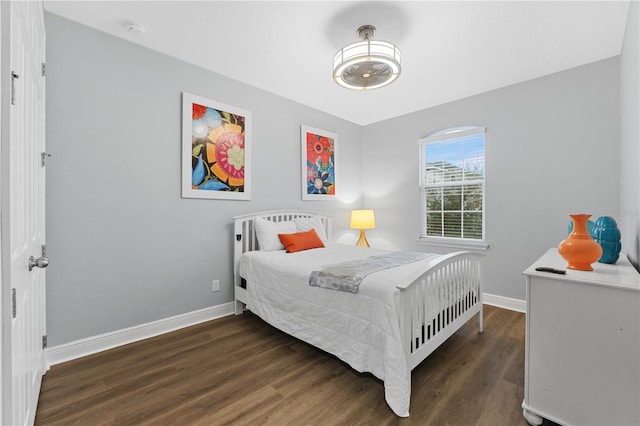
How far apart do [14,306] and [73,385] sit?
1306mm

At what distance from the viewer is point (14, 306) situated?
3.18 feet

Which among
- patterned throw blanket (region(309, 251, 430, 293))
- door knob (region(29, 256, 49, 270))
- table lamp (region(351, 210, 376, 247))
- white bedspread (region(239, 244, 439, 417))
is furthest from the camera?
table lamp (region(351, 210, 376, 247))

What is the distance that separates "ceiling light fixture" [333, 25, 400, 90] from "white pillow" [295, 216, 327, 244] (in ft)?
5.52

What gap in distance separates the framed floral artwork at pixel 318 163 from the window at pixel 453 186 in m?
1.29

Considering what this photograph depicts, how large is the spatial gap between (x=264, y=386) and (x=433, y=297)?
1.27 meters

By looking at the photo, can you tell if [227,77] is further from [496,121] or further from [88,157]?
[496,121]

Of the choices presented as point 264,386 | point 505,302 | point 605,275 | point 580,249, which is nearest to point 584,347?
point 605,275

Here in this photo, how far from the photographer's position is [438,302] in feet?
6.61

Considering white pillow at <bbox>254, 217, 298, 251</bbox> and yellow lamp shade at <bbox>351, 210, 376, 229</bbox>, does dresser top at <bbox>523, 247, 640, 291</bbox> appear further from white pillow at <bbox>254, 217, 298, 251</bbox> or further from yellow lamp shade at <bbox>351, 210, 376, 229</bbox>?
yellow lamp shade at <bbox>351, 210, 376, 229</bbox>

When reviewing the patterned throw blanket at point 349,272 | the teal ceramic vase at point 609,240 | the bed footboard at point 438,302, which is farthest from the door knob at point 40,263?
the teal ceramic vase at point 609,240

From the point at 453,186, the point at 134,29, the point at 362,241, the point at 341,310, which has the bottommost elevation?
the point at 341,310

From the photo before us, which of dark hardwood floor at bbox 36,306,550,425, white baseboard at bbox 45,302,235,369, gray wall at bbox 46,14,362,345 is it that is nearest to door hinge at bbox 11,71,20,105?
gray wall at bbox 46,14,362,345

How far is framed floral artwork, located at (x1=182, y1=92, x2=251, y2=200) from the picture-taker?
276cm

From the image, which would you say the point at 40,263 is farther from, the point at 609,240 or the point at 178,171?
the point at 609,240
